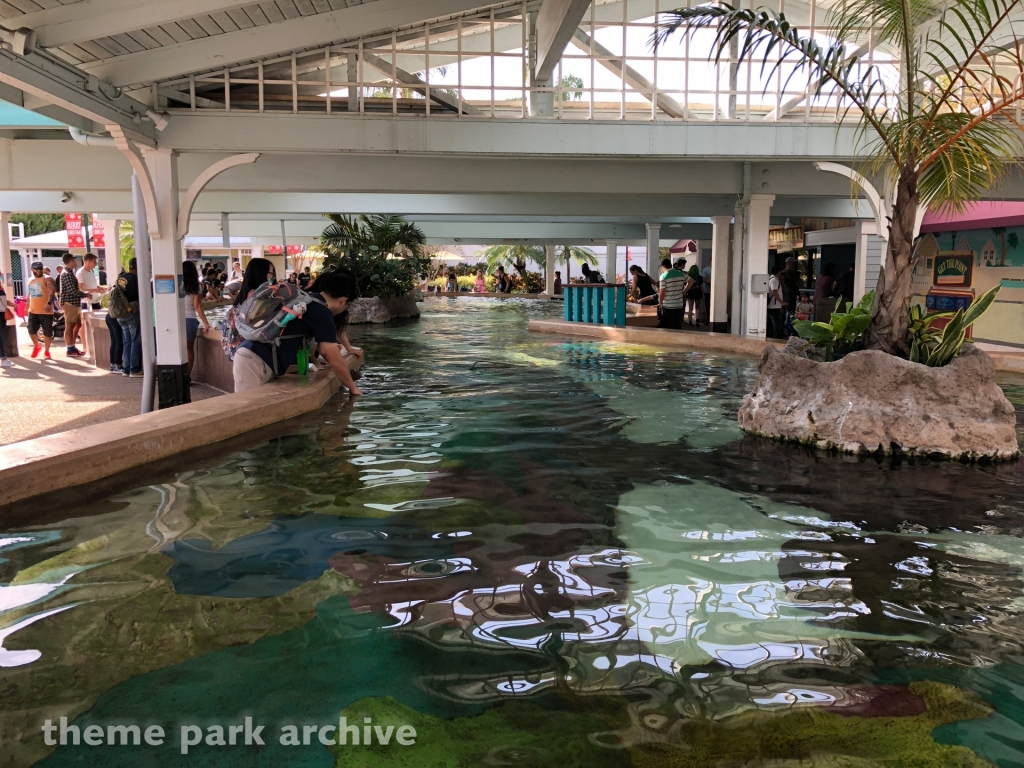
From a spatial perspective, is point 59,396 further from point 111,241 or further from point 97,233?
point 97,233

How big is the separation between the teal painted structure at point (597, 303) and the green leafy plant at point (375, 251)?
5.47 m

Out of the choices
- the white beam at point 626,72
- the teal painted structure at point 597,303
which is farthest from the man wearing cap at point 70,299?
the teal painted structure at point 597,303

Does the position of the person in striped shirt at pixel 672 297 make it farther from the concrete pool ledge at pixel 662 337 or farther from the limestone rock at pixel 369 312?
the limestone rock at pixel 369 312

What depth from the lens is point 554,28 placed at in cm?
989

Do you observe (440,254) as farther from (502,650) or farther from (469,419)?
(502,650)

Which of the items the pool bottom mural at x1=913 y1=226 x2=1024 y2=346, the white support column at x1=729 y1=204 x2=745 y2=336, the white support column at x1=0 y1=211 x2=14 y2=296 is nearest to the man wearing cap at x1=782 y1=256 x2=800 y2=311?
the white support column at x1=729 y1=204 x2=745 y2=336

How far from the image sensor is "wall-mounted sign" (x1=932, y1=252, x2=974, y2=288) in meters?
15.0

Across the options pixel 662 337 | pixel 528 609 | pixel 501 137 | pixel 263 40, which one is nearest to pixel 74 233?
pixel 263 40

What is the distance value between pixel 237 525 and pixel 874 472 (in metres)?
4.17

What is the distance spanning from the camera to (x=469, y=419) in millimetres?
7262

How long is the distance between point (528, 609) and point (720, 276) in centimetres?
1576

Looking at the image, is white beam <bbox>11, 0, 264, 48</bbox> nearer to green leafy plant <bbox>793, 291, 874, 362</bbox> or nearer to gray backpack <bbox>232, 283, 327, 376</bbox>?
gray backpack <bbox>232, 283, 327, 376</bbox>

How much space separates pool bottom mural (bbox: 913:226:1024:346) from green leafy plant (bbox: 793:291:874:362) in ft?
24.8

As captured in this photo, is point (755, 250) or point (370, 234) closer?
point (755, 250)
